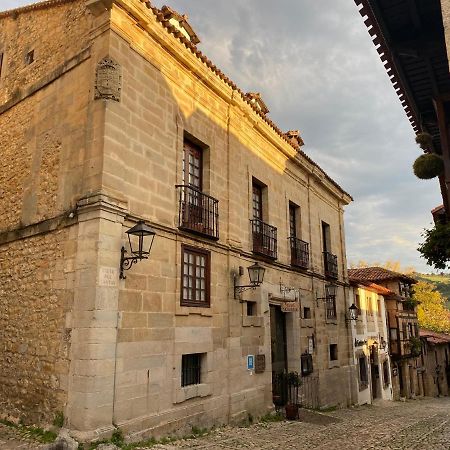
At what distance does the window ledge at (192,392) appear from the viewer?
25.5ft

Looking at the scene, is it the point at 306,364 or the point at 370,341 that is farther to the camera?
the point at 370,341

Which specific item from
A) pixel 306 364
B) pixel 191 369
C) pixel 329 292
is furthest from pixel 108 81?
pixel 329 292

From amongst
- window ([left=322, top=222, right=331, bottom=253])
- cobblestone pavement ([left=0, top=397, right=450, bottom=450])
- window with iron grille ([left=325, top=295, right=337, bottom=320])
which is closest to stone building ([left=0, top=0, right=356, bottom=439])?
cobblestone pavement ([left=0, top=397, right=450, bottom=450])

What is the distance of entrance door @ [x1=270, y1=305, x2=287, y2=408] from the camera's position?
11906 millimetres

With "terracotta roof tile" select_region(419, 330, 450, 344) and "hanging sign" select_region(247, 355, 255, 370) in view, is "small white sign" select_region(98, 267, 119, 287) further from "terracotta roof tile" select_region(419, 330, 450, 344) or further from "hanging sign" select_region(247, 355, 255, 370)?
"terracotta roof tile" select_region(419, 330, 450, 344)

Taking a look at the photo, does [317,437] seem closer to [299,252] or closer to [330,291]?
[299,252]

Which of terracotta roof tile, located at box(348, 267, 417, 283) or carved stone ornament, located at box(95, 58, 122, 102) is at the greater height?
carved stone ornament, located at box(95, 58, 122, 102)

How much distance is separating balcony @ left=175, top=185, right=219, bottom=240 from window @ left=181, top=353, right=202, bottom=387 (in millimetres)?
2541

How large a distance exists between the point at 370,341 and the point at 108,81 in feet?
58.3

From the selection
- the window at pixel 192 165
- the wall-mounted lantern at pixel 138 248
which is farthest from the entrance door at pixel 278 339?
the wall-mounted lantern at pixel 138 248

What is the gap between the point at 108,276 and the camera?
6.75 m

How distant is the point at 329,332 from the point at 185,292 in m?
8.46

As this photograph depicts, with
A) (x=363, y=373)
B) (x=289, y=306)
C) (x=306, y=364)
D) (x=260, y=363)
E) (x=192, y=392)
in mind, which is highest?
(x=289, y=306)

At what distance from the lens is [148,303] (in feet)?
24.5
